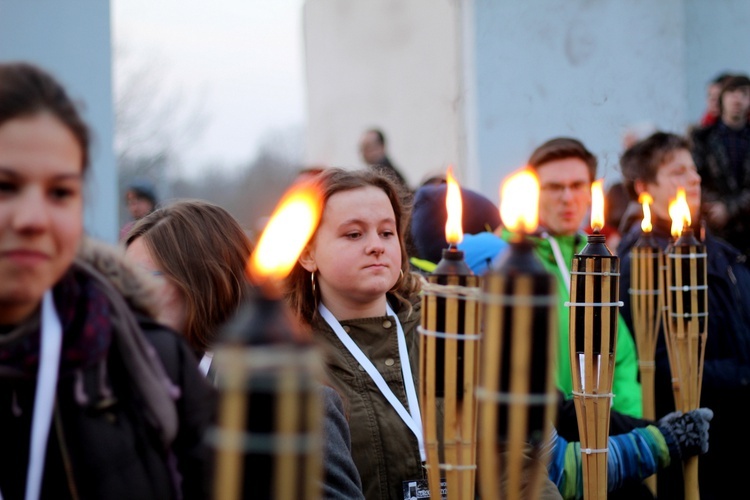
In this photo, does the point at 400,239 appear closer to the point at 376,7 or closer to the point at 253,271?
the point at 253,271

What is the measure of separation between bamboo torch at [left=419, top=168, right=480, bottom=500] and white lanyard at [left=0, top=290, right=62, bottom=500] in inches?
27.6

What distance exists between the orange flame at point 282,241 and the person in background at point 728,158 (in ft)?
17.2

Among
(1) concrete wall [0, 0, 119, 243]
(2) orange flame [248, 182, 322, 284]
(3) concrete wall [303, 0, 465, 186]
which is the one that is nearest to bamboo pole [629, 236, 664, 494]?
(2) orange flame [248, 182, 322, 284]

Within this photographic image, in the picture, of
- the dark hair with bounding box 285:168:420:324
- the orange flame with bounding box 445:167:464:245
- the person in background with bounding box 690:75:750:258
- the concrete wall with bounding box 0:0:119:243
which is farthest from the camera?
the concrete wall with bounding box 0:0:119:243

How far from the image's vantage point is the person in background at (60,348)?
4.84ft

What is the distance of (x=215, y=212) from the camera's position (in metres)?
2.98

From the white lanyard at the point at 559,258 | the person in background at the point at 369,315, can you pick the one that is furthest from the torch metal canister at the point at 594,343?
the white lanyard at the point at 559,258

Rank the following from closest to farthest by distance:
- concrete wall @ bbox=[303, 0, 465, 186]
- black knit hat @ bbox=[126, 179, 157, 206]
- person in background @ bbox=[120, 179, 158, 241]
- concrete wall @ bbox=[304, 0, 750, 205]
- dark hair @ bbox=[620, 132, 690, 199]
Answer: dark hair @ bbox=[620, 132, 690, 199] < concrete wall @ bbox=[304, 0, 750, 205] < person in background @ bbox=[120, 179, 158, 241] < black knit hat @ bbox=[126, 179, 157, 206] < concrete wall @ bbox=[303, 0, 465, 186]

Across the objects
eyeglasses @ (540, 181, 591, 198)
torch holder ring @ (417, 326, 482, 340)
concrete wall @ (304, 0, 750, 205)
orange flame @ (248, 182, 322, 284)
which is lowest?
torch holder ring @ (417, 326, 482, 340)

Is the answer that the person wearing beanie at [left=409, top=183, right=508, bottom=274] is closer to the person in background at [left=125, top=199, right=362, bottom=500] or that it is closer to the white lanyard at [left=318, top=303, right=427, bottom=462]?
the white lanyard at [left=318, top=303, right=427, bottom=462]

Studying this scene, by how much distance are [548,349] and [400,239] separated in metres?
2.13

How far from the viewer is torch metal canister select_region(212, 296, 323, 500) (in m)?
1.04

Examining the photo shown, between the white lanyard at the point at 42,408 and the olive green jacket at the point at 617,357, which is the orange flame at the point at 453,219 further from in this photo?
the olive green jacket at the point at 617,357

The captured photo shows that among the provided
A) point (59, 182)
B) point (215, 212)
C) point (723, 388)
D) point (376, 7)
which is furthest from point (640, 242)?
point (376, 7)
